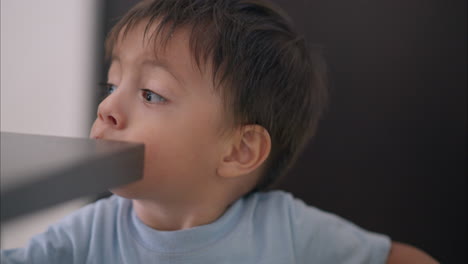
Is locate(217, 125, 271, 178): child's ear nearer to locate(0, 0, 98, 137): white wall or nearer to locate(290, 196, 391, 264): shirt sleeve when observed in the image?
locate(290, 196, 391, 264): shirt sleeve

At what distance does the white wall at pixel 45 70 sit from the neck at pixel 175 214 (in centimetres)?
15

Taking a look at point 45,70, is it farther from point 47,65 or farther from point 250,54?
point 250,54

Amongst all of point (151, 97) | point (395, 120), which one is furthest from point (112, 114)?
point (395, 120)

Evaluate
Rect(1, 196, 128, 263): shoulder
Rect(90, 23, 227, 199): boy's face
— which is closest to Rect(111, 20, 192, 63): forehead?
Rect(90, 23, 227, 199): boy's face

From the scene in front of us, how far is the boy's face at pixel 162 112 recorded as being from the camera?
0.62 m

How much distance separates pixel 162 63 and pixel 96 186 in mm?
294

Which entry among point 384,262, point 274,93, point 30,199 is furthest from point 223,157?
point 30,199

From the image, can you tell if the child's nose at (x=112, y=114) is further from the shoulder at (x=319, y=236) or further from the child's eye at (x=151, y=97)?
the shoulder at (x=319, y=236)

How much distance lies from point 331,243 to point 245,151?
0.21 meters

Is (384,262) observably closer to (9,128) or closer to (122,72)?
(122,72)

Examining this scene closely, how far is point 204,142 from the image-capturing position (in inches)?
26.6

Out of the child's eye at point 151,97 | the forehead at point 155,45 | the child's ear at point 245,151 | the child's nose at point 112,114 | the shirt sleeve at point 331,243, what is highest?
the forehead at point 155,45

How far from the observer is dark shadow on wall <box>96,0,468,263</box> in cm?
99

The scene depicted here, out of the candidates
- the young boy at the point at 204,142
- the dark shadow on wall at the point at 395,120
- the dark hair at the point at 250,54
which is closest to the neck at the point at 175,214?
the young boy at the point at 204,142
